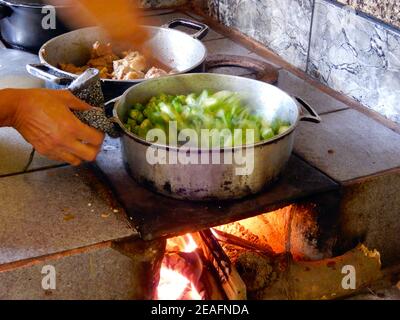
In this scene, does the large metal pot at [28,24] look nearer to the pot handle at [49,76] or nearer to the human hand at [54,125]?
the pot handle at [49,76]

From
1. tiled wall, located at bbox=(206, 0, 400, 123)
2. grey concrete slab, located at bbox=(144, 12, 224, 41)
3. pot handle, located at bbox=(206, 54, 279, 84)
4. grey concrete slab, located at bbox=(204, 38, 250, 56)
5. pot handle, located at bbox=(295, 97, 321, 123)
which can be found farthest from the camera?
grey concrete slab, located at bbox=(144, 12, 224, 41)

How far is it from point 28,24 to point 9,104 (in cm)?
96

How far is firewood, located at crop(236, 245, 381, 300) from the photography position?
174cm

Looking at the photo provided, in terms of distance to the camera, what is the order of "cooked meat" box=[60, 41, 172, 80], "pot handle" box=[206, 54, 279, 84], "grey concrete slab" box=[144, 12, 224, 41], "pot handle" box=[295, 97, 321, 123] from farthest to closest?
"grey concrete slab" box=[144, 12, 224, 41] < "pot handle" box=[206, 54, 279, 84] < "cooked meat" box=[60, 41, 172, 80] < "pot handle" box=[295, 97, 321, 123]

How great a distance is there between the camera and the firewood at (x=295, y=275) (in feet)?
5.69

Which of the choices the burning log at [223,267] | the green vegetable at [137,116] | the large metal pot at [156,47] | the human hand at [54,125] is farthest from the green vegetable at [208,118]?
the burning log at [223,267]

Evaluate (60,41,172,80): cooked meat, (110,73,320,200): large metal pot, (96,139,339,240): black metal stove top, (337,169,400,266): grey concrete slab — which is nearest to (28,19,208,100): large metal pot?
(60,41,172,80): cooked meat

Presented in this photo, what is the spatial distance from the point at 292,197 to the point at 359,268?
398 mm

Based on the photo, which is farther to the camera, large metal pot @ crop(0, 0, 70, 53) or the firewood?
large metal pot @ crop(0, 0, 70, 53)

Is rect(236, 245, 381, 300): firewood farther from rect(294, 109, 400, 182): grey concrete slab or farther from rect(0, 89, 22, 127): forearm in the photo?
rect(0, 89, 22, 127): forearm

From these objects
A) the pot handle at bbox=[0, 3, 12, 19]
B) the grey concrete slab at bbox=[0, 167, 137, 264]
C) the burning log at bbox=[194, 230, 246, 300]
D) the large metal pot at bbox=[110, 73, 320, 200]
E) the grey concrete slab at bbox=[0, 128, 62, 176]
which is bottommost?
the burning log at bbox=[194, 230, 246, 300]
